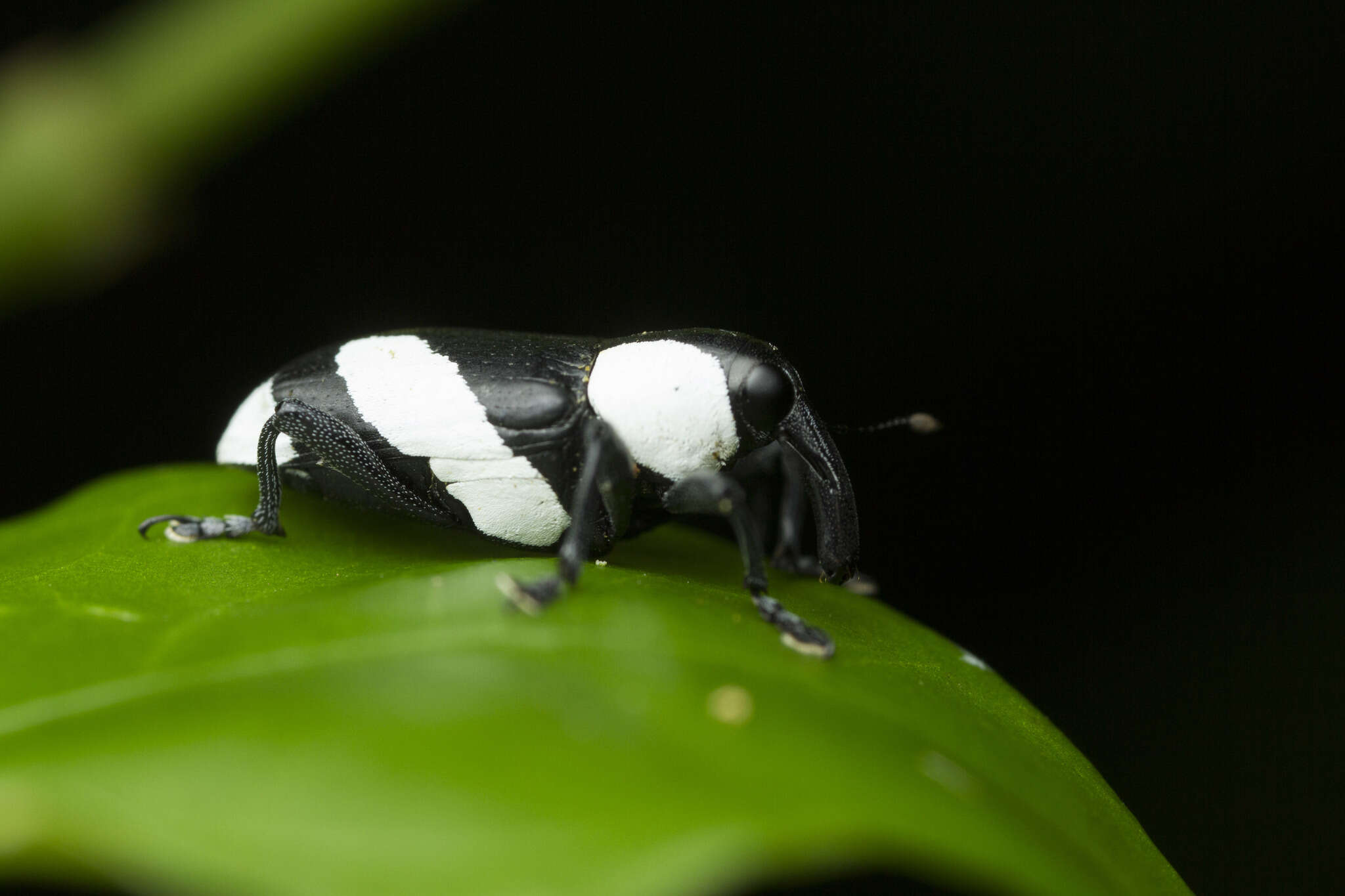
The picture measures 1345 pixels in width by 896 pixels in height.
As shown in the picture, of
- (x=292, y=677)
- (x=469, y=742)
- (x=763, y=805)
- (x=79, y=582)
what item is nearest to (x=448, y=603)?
(x=292, y=677)

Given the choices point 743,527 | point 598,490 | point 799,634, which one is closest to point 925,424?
Answer: point 743,527

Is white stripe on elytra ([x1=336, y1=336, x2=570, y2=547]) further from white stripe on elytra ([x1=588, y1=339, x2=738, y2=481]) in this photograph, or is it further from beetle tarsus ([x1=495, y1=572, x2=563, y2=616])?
beetle tarsus ([x1=495, y1=572, x2=563, y2=616])

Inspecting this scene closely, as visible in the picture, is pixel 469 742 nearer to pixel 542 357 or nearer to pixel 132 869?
pixel 132 869

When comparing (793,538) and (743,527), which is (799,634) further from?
(793,538)

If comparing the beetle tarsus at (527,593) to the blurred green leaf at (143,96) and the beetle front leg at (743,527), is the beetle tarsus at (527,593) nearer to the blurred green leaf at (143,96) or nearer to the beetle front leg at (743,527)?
the beetle front leg at (743,527)

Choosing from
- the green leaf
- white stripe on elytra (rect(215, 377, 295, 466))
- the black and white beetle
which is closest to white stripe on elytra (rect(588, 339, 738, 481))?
the black and white beetle
